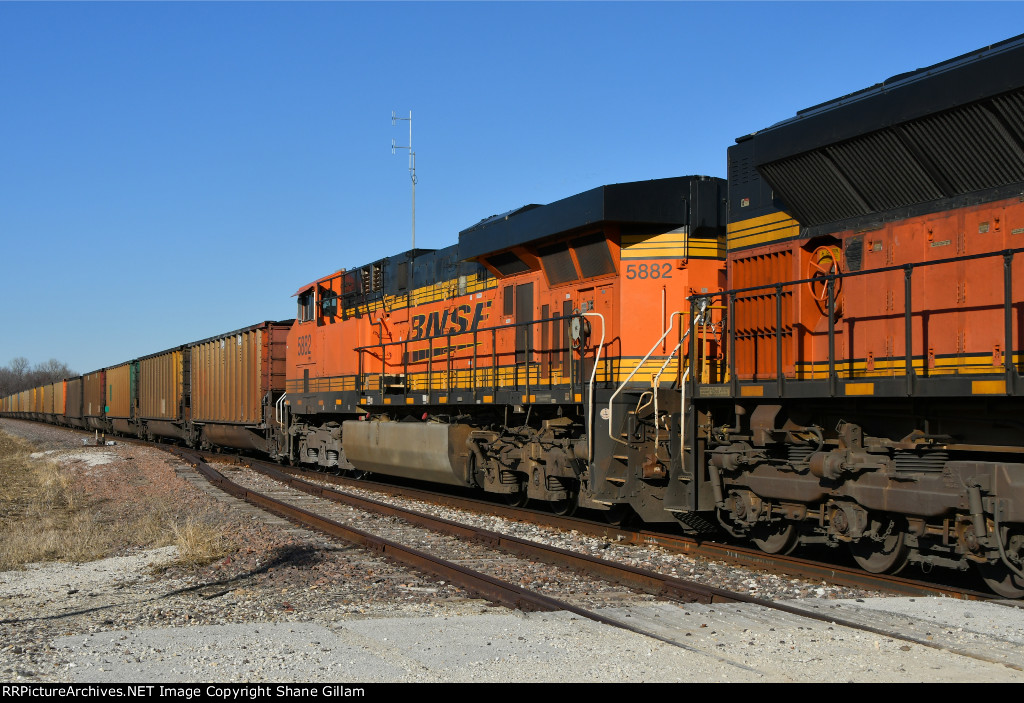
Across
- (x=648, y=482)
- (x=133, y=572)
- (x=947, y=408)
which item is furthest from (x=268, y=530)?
(x=947, y=408)

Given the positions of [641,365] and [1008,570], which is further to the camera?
[641,365]

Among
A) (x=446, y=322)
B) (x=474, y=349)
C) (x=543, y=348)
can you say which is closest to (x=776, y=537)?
(x=543, y=348)

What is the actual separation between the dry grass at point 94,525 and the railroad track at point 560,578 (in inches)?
64.4

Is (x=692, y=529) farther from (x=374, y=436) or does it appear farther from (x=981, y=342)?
(x=374, y=436)

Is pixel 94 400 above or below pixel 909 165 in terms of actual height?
below

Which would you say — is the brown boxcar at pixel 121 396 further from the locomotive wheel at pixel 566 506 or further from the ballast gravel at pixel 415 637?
the ballast gravel at pixel 415 637

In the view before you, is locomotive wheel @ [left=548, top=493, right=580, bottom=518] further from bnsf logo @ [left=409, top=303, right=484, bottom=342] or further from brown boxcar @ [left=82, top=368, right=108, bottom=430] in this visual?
brown boxcar @ [left=82, top=368, right=108, bottom=430]

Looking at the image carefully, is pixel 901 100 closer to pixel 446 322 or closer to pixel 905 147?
pixel 905 147

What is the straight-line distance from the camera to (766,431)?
8.20 metres

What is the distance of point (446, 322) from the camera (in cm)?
1478

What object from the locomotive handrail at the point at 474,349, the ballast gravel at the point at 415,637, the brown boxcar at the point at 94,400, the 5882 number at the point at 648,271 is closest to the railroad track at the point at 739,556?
the ballast gravel at the point at 415,637

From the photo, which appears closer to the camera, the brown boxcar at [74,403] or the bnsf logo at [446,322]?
the bnsf logo at [446,322]

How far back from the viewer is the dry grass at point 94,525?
9.13m

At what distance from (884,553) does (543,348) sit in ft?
18.2
